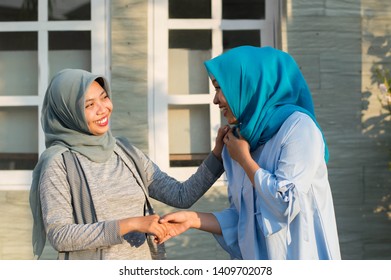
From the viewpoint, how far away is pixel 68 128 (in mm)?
3117

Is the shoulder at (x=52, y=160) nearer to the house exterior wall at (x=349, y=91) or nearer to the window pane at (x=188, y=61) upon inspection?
the window pane at (x=188, y=61)

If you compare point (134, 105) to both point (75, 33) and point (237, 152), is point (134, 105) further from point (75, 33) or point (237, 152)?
point (237, 152)

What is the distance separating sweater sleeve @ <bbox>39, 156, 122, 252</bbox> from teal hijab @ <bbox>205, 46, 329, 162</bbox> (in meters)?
0.63

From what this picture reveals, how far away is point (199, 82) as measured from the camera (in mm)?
5617

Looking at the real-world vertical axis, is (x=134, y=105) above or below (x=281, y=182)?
above

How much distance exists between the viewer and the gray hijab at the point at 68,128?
3.07 meters

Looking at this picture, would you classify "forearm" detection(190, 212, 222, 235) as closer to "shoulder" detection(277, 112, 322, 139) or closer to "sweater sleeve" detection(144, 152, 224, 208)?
"sweater sleeve" detection(144, 152, 224, 208)

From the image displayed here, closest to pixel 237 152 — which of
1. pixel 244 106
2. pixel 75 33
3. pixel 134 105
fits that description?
pixel 244 106

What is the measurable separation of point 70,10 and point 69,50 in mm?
282

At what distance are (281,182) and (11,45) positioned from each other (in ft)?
11.1

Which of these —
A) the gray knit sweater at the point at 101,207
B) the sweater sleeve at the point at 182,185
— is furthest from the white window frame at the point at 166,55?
the gray knit sweater at the point at 101,207

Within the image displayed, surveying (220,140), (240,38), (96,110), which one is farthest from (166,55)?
(96,110)

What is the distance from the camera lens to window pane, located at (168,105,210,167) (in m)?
5.61

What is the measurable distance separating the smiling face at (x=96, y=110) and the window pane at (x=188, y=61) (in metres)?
2.43
